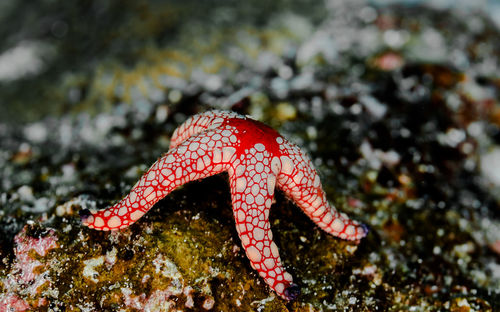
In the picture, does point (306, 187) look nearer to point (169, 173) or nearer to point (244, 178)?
point (244, 178)

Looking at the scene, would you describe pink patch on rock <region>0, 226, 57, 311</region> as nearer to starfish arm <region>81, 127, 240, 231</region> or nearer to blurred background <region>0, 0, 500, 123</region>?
starfish arm <region>81, 127, 240, 231</region>

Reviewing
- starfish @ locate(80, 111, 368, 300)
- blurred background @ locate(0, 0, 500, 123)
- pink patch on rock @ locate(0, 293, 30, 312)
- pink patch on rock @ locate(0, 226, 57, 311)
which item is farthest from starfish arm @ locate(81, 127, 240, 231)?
blurred background @ locate(0, 0, 500, 123)

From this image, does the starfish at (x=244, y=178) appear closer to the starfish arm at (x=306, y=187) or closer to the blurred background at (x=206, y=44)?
the starfish arm at (x=306, y=187)

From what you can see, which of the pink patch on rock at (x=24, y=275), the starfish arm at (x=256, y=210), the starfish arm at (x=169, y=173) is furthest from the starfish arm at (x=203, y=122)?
the pink patch on rock at (x=24, y=275)

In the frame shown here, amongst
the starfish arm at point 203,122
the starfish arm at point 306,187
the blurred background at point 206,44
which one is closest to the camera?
the starfish arm at point 306,187

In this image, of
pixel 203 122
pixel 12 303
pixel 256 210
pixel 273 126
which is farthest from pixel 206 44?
pixel 12 303
